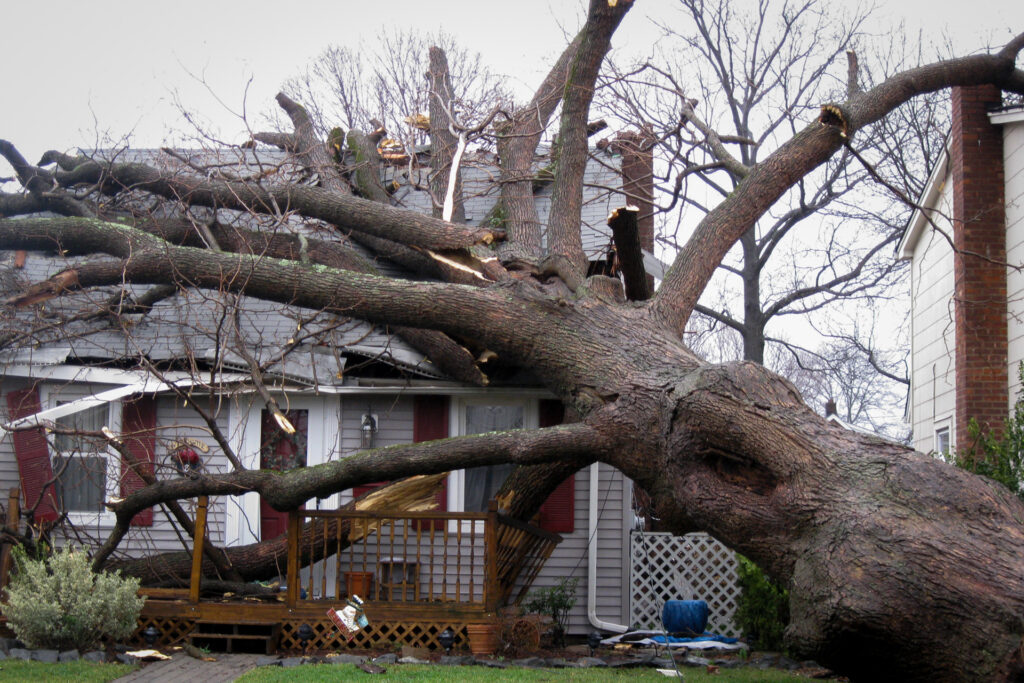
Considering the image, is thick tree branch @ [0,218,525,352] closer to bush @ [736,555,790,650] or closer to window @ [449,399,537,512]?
window @ [449,399,537,512]

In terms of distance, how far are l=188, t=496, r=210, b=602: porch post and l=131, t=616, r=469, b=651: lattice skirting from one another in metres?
0.29

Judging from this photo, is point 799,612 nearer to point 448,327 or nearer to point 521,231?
point 448,327

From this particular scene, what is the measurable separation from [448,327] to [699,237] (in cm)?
246

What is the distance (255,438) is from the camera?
35.7ft

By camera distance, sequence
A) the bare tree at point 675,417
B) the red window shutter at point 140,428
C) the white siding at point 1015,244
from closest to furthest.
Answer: the bare tree at point 675,417
the white siding at point 1015,244
the red window shutter at point 140,428

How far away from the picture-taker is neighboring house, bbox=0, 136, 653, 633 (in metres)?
10.3

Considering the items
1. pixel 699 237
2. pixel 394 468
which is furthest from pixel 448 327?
pixel 699 237

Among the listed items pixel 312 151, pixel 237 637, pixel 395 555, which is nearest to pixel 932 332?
pixel 395 555

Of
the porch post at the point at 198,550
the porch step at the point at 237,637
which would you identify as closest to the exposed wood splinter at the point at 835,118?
the porch post at the point at 198,550

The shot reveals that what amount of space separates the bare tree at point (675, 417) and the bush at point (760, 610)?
9.16 ft

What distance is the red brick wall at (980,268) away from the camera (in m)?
10.0

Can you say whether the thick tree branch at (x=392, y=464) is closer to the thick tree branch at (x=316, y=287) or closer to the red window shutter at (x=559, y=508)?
the thick tree branch at (x=316, y=287)

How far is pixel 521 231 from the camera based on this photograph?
11578 millimetres

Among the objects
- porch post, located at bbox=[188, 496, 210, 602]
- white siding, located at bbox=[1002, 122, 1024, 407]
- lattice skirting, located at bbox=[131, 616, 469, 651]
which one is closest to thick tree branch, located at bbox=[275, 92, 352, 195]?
porch post, located at bbox=[188, 496, 210, 602]
